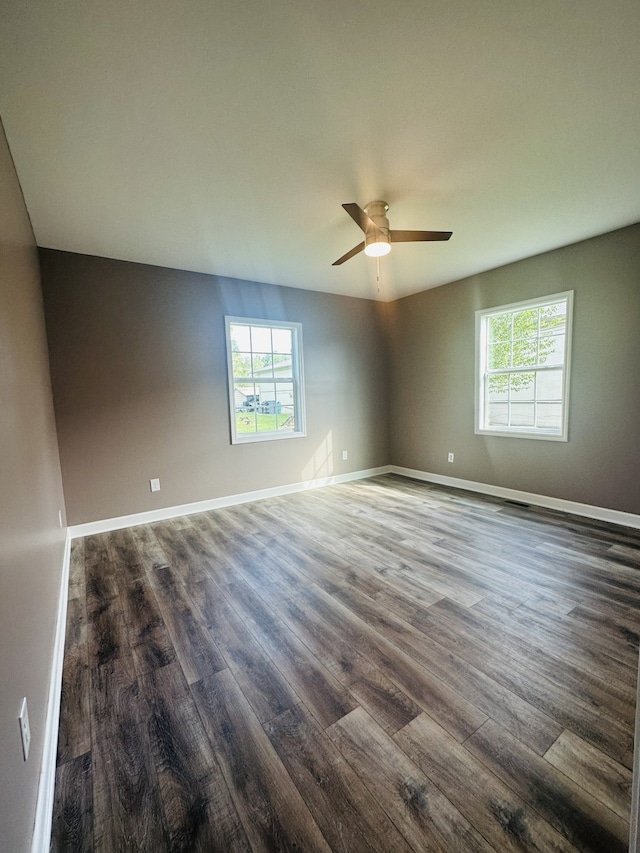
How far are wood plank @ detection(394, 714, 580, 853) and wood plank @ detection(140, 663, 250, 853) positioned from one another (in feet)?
2.10

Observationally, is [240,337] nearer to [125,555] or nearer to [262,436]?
[262,436]

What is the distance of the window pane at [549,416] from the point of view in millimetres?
3756

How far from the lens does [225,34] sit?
1400 millimetres

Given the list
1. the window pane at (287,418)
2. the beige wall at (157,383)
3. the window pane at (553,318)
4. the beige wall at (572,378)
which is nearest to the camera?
the beige wall at (572,378)

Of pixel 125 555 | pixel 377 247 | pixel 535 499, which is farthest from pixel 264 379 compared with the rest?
pixel 535 499

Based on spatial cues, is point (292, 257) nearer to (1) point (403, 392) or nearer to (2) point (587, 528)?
(1) point (403, 392)

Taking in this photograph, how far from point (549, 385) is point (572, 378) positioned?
9.8 inches

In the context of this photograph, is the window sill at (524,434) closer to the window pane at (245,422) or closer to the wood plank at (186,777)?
the window pane at (245,422)

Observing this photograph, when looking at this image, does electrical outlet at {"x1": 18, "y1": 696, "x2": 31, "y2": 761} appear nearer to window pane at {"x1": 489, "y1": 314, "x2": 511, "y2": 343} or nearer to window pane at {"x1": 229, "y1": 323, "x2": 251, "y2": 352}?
window pane at {"x1": 229, "y1": 323, "x2": 251, "y2": 352}

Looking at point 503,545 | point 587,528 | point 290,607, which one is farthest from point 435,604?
point 587,528

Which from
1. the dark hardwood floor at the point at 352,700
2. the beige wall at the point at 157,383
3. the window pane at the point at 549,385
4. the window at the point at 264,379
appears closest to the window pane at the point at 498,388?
the window pane at the point at 549,385

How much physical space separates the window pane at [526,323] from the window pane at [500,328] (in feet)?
0.25

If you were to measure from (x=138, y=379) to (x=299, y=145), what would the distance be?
2694 mm

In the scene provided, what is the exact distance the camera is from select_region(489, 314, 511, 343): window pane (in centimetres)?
416
